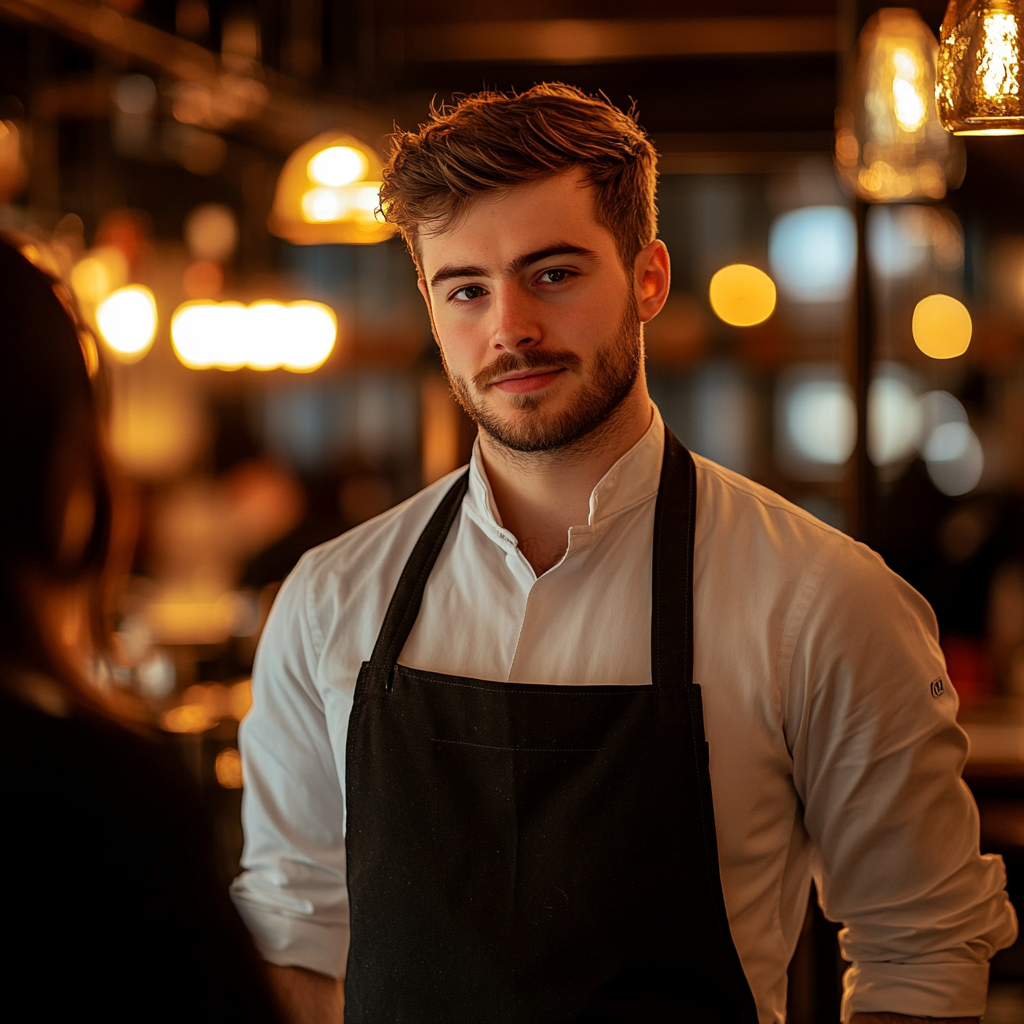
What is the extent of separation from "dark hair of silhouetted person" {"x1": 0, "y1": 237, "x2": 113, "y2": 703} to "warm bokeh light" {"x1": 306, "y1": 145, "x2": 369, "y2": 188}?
2965 mm

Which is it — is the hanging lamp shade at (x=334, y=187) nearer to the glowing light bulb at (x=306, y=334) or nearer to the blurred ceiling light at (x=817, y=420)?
the glowing light bulb at (x=306, y=334)

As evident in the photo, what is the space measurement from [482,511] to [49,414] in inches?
31.0

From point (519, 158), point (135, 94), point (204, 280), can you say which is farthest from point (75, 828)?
point (135, 94)

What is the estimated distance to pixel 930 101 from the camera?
2.54 metres

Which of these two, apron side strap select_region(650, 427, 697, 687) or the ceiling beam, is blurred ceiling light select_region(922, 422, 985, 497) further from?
apron side strap select_region(650, 427, 697, 687)

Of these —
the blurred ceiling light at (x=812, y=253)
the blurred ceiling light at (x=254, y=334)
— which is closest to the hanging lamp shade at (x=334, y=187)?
the blurred ceiling light at (x=254, y=334)

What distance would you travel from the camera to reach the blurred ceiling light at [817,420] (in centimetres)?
621

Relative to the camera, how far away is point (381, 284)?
6.85 meters

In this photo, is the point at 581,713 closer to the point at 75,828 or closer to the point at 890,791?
the point at 890,791

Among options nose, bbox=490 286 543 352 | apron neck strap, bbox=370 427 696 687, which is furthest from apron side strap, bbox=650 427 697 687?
nose, bbox=490 286 543 352

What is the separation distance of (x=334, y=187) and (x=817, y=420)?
3.29 meters

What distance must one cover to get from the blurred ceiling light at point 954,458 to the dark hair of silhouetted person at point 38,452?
5.51 meters

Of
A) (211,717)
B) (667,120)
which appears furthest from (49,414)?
(667,120)

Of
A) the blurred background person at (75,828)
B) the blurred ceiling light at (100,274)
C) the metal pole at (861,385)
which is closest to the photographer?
the blurred background person at (75,828)
